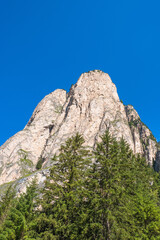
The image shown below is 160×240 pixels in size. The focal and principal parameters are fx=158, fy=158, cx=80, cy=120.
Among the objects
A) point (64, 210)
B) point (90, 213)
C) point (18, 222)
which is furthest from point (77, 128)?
point (64, 210)

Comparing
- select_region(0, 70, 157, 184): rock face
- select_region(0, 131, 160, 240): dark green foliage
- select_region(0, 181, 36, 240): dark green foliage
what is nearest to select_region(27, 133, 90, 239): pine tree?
select_region(0, 131, 160, 240): dark green foliage

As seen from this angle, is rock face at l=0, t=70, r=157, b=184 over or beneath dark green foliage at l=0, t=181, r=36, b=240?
over

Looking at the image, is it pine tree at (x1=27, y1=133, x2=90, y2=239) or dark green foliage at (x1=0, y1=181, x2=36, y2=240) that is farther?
dark green foliage at (x1=0, y1=181, x2=36, y2=240)

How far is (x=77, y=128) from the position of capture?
267 ft

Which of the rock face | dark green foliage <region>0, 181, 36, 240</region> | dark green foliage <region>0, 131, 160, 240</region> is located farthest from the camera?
the rock face

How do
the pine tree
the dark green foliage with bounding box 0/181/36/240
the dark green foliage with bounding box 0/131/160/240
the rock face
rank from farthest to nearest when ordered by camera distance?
the rock face → the dark green foliage with bounding box 0/181/36/240 → the pine tree → the dark green foliage with bounding box 0/131/160/240

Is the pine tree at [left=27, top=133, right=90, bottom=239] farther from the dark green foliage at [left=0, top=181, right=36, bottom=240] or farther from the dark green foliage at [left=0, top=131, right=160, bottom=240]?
the dark green foliage at [left=0, top=181, right=36, bottom=240]

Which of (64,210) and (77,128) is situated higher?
(77,128)

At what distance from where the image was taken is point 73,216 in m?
15.1

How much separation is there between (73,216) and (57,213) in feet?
5.89

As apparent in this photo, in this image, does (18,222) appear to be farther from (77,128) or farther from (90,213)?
(77,128)

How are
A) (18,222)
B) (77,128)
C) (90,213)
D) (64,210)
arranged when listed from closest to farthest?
(64,210)
(90,213)
(18,222)
(77,128)

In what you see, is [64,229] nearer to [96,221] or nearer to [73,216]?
[73,216]

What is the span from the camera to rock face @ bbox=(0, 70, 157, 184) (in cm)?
7110
